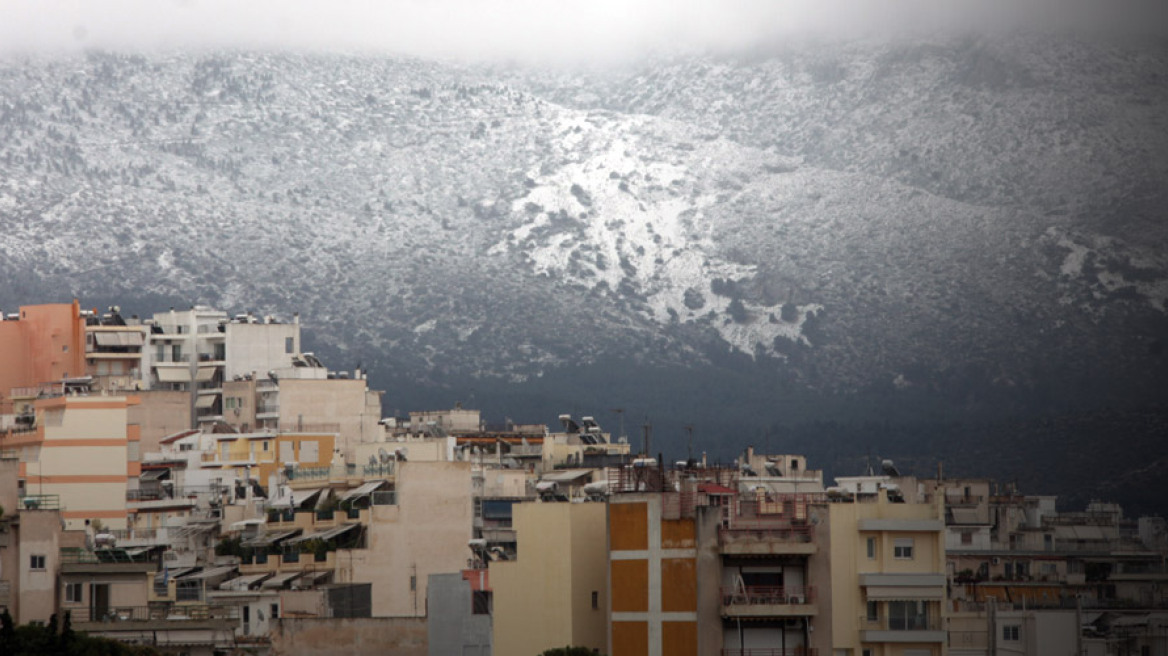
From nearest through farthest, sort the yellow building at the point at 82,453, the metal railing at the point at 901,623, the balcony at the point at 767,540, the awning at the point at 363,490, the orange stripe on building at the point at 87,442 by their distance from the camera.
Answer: the balcony at the point at 767,540 → the metal railing at the point at 901,623 → the awning at the point at 363,490 → the yellow building at the point at 82,453 → the orange stripe on building at the point at 87,442

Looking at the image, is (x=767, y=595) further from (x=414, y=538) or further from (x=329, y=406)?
(x=329, y=406)

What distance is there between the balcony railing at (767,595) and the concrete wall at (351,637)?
10.0 metres

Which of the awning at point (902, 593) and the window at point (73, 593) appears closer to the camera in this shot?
the awning at point (902, 593)

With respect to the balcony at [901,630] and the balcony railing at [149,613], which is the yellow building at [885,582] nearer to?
the balcony at [901,630]

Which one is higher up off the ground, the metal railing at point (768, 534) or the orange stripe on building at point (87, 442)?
the orange stripe on building at point (87, 442)

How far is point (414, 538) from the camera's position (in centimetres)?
8462

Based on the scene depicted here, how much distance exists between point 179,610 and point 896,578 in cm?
1735

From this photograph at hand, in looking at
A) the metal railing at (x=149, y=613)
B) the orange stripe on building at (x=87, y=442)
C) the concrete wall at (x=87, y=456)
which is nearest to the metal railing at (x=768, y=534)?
the metal railing at (x=149, y=613)

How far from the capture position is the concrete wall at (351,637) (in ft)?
227

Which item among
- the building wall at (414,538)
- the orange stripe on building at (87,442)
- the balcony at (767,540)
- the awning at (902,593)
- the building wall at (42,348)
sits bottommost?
the awning at (902,593)

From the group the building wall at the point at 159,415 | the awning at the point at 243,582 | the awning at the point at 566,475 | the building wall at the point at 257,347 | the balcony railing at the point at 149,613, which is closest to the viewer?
the balcony railing at the point at 149,613

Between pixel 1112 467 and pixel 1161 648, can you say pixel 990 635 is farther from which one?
pixel 1112 467

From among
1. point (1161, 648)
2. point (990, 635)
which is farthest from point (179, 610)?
point (1161, 648)

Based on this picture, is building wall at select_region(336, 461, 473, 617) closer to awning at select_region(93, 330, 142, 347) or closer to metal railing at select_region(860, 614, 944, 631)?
metal railing at select_region(860, 614, 944, 631)
